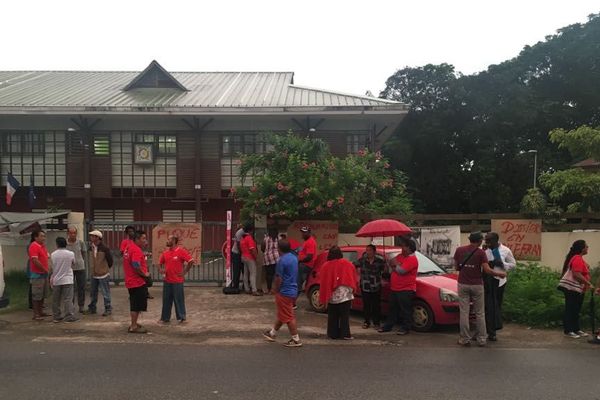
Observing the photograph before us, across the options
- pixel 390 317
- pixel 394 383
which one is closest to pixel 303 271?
pixel 390 317

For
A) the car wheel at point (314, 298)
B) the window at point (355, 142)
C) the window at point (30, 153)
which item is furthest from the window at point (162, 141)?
the car wheel at point (314, 298)

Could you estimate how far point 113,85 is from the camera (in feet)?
78.2

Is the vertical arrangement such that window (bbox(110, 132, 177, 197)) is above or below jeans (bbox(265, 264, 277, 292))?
above

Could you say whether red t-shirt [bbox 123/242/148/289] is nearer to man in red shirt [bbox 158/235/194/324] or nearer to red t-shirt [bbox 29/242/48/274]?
man in red shirt [bbox 158/235/194/324]

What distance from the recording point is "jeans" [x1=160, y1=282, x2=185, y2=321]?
29.5ft

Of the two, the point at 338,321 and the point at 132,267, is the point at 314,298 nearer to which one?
the point at 338,321

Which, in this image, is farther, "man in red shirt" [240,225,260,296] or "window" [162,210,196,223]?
"window" [162,210,196,223]

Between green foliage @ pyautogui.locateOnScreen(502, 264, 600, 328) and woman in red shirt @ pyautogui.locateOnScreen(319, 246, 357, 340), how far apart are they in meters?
3.30

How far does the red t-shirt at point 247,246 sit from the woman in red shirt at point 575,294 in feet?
20.8

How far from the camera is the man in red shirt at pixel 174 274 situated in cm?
888

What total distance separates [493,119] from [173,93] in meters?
28.3

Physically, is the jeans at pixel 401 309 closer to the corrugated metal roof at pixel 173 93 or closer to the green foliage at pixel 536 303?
the green foliage at pixel 536 303

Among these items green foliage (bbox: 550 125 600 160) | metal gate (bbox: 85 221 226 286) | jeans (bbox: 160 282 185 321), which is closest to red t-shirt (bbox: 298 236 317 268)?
jeans (bbox: 160 282 185 321)

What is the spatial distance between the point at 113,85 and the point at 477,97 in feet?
94.8
